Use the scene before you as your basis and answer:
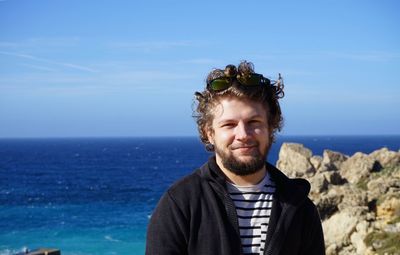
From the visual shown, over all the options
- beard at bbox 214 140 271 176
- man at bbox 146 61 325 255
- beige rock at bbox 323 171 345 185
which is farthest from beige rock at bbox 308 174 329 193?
beard at bbox 214 140 271 176

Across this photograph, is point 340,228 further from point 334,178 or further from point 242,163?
point 242,163

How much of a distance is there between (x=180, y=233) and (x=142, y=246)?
103 feet

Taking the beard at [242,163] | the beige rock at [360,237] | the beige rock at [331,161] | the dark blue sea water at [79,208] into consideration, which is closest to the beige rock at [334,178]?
the beige rock at [331,161]

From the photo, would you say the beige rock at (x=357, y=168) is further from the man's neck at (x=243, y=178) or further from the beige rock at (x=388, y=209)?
the man's neck at (x=243, y=178)

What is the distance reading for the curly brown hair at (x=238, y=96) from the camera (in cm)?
325

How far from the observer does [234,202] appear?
10.5 feet

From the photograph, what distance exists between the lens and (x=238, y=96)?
3.23 m

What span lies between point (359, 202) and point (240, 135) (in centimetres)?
1738

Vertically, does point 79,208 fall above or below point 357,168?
A: below

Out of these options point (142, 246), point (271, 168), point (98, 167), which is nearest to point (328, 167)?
point (142, 246)

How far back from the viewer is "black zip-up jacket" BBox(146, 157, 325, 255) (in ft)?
10.1

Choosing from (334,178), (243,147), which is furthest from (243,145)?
(334,178)

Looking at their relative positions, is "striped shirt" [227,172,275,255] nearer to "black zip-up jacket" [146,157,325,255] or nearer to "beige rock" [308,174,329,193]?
"black zip-up jacket" [146,157,325,255]

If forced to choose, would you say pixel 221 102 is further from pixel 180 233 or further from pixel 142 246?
pixel 142 246
